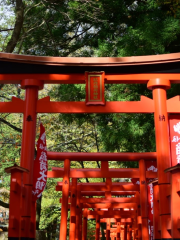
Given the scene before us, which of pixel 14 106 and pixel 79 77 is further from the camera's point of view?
pixel 79 77

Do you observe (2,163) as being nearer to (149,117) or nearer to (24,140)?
(149,117)

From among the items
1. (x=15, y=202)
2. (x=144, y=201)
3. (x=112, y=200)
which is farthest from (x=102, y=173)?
(x=15, y=202)

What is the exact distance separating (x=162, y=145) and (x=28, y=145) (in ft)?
9.61

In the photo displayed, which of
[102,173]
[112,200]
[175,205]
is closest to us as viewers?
[175,205]

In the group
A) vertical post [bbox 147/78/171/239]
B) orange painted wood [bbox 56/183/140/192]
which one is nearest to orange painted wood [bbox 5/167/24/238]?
vertical post [bbox 147/78/171/239]

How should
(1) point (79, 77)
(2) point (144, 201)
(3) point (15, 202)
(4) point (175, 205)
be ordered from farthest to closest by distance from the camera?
(2) point (144, 201) < (1) point (79, 77) < (3) point (15, 202) < (4) point (175, 205)

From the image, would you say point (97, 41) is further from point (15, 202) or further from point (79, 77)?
point (15, 202)

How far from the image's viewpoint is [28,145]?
293 inches

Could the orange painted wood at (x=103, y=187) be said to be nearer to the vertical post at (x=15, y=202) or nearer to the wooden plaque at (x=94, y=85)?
the wooden plaque at (x=94, y=85)

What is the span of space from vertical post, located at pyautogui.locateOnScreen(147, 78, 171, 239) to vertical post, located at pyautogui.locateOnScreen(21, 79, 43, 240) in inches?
106

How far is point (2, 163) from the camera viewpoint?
52.9ft

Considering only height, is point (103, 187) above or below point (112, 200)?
above

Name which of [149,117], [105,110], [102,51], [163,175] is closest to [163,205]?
[163,175]

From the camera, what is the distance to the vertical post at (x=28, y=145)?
6.92 meters
